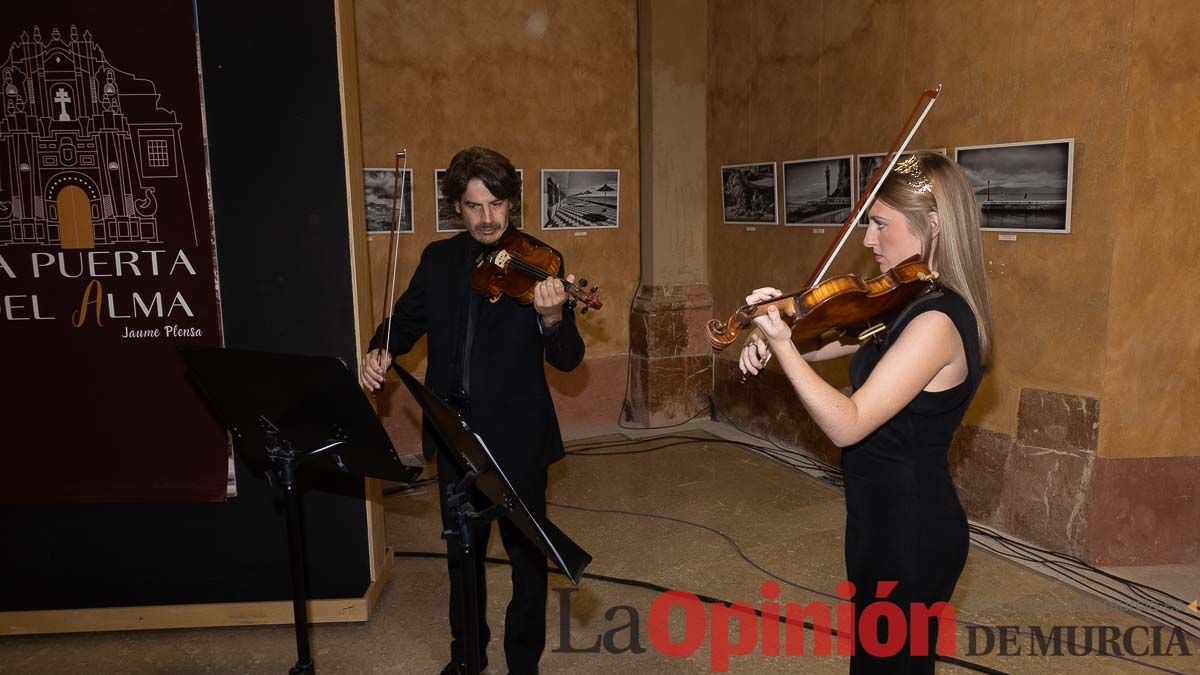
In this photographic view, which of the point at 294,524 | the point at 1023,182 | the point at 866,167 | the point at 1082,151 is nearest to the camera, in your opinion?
the point at 294,524

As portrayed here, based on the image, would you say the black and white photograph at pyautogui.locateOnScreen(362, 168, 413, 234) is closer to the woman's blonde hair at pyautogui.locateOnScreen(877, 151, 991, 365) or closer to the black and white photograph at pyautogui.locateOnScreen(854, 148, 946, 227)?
the black and white photograph at pyautogui.locateOnScreen(854, 148, 946, 227)

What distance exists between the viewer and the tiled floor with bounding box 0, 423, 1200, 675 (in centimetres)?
346

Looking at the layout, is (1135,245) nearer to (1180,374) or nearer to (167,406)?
(1180,374)

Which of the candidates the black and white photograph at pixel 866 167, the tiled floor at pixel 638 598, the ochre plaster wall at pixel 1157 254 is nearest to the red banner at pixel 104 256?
the tiled floor at pixel 638 598

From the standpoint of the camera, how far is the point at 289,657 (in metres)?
3.52

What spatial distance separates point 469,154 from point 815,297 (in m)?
1.29

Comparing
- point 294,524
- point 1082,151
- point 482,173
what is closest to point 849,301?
point 482,173

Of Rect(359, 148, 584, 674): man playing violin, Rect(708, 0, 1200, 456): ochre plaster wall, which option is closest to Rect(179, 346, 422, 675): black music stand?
Rect(359, 148, 584, 674): man playing violin

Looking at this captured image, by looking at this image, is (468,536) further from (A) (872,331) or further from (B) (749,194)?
(B) (749,194)

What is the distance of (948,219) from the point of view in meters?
2.12

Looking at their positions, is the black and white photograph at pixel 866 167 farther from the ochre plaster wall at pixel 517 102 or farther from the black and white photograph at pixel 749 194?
the ochre plaster wall at pixel 517 102

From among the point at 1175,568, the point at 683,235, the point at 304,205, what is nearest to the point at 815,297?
the point at 304,205

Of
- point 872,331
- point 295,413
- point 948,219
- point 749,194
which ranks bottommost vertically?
point 295,413

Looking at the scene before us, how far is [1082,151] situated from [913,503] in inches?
115
